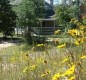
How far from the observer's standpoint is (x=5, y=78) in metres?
5.73

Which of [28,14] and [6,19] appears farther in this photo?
[28,14]

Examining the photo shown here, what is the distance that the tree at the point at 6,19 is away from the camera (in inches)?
1438

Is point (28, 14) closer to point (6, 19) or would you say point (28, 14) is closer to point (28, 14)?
point (28, 14)

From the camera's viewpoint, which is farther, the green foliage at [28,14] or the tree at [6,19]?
the green foliage at [28,14]

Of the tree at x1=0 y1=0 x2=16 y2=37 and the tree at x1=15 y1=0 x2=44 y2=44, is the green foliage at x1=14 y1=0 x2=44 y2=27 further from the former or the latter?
the tree at x1=0 y1=0 x2=16 y2=37

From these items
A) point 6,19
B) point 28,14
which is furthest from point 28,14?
point 6,19

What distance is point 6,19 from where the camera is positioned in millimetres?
37250

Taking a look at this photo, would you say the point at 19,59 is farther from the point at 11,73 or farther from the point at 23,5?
the point at 23,5

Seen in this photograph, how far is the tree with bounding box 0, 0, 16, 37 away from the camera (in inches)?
1438

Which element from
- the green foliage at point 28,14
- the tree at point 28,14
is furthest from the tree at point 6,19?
the green foliage at point 28,14

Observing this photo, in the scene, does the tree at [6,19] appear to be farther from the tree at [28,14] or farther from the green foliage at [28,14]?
the green foliage at [28,14]

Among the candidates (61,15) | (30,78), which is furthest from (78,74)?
(61,15)

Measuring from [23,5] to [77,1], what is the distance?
6.83m

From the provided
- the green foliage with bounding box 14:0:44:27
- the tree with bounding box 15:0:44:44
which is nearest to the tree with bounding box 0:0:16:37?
the tree with bounding box 15:0:44:44
